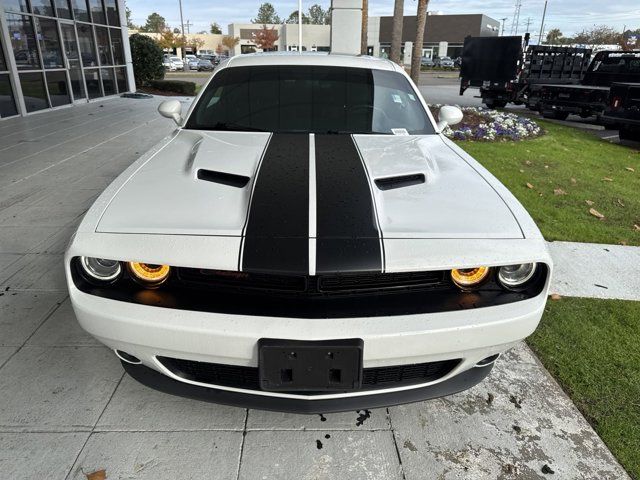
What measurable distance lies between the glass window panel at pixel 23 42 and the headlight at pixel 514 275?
11866 mm

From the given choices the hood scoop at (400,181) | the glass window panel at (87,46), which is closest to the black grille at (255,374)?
the hood scoop at (400,181)

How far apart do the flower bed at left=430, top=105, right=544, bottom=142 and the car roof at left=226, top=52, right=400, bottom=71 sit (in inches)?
241

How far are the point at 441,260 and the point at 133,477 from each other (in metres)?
1.41

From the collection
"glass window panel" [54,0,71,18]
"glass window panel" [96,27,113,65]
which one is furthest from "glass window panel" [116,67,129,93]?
"glass window panel" [54,0,71,18]

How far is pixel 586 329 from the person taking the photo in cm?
283

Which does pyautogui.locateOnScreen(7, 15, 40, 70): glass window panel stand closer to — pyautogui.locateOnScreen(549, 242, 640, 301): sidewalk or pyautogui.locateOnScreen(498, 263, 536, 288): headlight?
pyautogui.locateOnScreen(549, 242, 640, 301): sidewalk

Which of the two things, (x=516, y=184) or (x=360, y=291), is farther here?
(x=516, y=184)

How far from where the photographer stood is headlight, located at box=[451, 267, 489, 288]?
182cm

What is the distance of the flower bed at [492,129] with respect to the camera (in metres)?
9.17

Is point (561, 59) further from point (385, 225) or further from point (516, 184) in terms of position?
point (385, 225)

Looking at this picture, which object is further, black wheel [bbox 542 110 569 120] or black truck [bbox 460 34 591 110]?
black truck [bbox 460 34 591 110]

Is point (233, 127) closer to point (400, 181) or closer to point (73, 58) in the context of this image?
point (400, 181)

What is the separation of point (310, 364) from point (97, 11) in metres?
16.1

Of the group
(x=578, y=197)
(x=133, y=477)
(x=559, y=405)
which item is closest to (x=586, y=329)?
(x=559, y=405)
